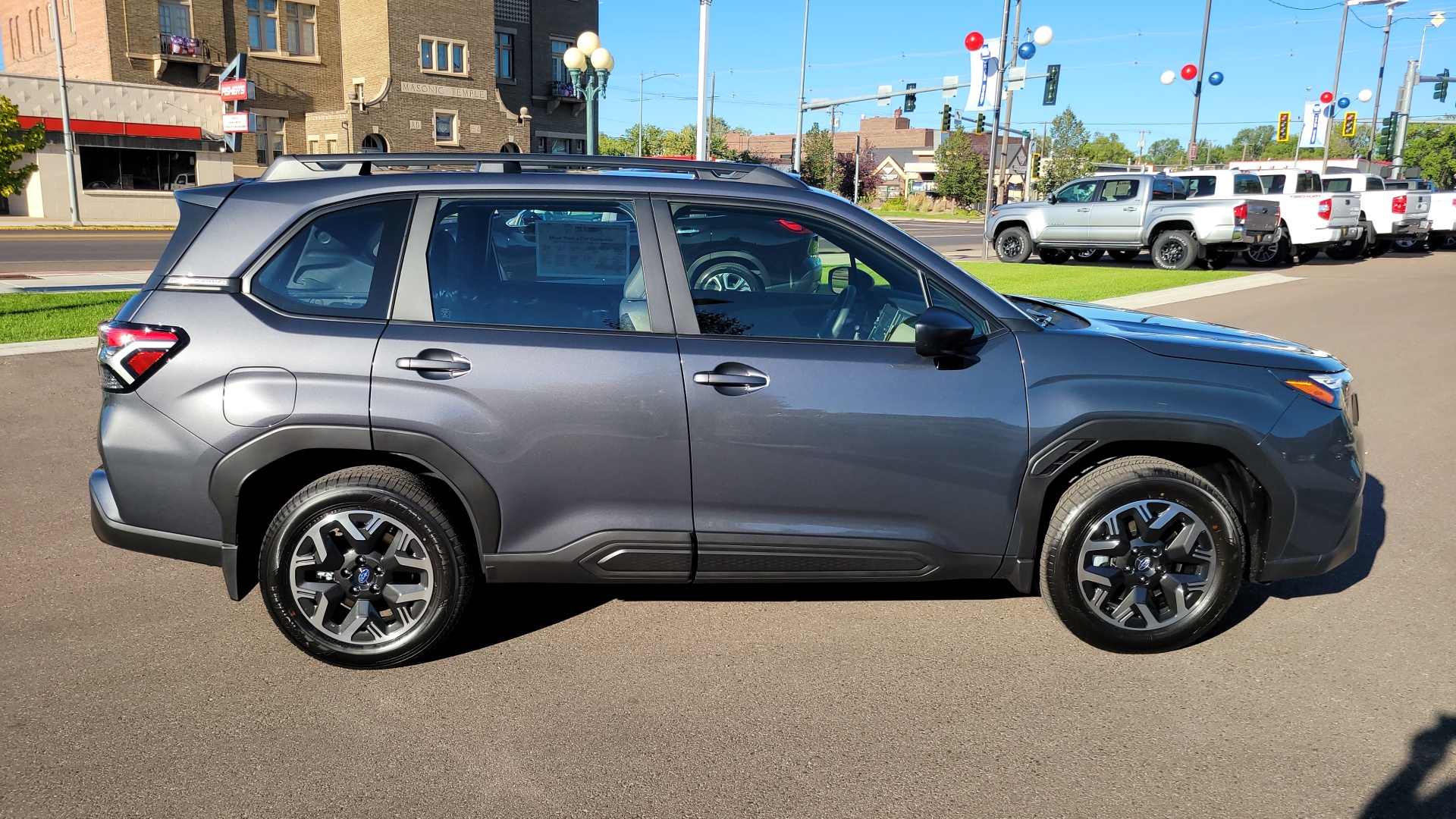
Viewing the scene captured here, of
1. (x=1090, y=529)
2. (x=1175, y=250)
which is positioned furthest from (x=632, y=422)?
(x=1175, y=250)

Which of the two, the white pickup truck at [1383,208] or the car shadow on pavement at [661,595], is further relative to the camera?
the white pickup truck at [1383,208]

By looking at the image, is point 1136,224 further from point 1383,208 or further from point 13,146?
point 13,146

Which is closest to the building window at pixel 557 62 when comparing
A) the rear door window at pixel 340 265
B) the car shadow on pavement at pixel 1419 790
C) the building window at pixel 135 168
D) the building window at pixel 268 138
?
the building window at pixel 268 138

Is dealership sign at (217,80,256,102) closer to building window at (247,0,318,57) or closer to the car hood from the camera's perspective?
building window at (247,0,318,57)

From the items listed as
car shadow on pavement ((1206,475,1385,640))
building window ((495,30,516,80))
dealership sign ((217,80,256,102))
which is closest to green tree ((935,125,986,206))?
building window ((495,30,516,80))

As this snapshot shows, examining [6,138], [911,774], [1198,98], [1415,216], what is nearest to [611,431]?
[911,774]

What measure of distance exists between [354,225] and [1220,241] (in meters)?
20.1

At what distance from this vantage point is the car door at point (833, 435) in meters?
3.69

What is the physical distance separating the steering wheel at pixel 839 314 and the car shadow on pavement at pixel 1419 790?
2235 mm

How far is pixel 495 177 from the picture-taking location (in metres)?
3.90

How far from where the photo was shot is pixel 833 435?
370 centimetres

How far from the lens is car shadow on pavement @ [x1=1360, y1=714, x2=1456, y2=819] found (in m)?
2.97

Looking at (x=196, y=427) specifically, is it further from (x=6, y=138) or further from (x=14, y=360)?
(x=6, y=138)

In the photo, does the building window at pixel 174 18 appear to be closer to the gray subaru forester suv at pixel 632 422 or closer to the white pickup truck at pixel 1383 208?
the white pickup truck at pixel 1383 208
